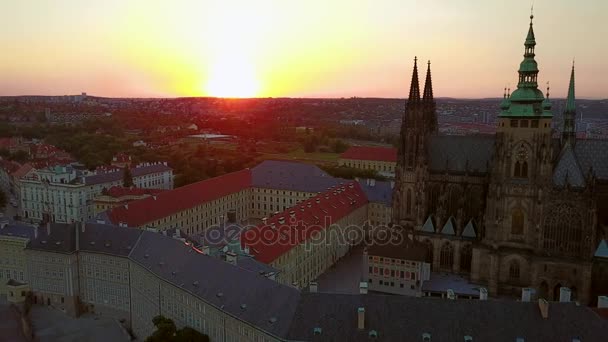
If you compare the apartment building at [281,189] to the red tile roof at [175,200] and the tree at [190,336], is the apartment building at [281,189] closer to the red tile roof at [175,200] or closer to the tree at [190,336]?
the red tile roof at [175,200]

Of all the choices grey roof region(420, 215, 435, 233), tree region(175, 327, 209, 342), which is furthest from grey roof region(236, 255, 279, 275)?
grey roof region(420, 215, 435, 233)

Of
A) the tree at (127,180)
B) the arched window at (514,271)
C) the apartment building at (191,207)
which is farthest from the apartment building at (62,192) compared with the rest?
the arched window at (514,271)

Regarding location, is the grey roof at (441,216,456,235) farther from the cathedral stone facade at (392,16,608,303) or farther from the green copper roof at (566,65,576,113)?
the green copper roof at (566,65,576,113)

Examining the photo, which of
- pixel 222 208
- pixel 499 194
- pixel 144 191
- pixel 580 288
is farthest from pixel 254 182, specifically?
pixel 580 288

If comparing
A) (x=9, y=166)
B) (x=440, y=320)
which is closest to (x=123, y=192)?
(x=9, y=166)

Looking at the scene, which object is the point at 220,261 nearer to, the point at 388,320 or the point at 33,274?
the point at 388,320

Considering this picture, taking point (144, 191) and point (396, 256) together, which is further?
point (144, 191)

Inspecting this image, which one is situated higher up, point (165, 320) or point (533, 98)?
point (533, 98)
